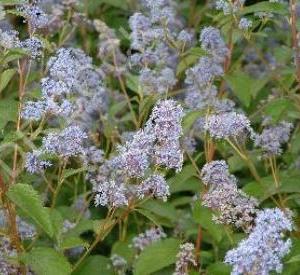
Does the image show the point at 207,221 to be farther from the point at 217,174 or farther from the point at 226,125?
the point at 226,125

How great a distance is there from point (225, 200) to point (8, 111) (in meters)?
1.03

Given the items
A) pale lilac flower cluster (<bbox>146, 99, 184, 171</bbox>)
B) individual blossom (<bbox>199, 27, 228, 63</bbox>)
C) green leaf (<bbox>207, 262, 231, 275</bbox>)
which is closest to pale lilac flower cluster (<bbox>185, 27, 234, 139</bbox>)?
individual blossom (<bbox>199, 27, 228, 63</bbox>)

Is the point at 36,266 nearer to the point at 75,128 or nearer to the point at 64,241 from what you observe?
the point at 64,241

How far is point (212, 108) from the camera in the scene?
3717mm

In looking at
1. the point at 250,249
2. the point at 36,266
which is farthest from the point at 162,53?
the point at 250,249

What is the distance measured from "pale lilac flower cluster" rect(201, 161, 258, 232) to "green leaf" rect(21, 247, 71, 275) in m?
0.62

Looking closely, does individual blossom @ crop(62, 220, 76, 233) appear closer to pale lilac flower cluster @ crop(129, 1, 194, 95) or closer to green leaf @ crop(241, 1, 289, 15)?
pale lilac flower cluster @ crop(129, 1, 194, 95)

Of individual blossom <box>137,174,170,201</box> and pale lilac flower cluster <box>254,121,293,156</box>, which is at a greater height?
individual blossom <box>137,174,170,201</box>

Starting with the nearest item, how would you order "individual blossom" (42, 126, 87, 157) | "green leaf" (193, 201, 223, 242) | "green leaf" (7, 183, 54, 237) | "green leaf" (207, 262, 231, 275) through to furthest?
1. "green leaf" (7, 183, 54, 237)
2. "individual blossom" (42, 126, 87, 157)
3. "green leaf" (207, 262, 231, 275)
4. "green leaf" (193, 201, 223, 242)

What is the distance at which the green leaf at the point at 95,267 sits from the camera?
347 cm

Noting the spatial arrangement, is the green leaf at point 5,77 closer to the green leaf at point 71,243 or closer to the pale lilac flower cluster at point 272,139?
the green leaf at point 71,243

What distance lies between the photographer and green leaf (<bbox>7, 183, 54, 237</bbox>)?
2.76 m

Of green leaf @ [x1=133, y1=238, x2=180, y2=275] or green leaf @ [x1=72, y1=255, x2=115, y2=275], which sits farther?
green leaf @ [x1=72, y1=255, x2=115, y2=275]

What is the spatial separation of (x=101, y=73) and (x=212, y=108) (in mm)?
802
